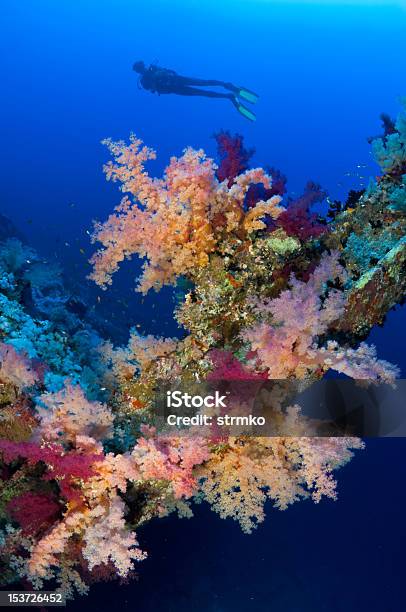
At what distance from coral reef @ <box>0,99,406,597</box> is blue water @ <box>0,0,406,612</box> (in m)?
1.70

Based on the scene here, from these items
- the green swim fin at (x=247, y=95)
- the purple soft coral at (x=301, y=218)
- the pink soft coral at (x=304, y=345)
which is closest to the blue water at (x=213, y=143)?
the purple soft coral at (x=301, y=218)

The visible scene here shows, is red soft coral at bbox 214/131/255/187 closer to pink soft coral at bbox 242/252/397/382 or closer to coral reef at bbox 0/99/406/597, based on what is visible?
coral reef at bbox 0/99/406/597

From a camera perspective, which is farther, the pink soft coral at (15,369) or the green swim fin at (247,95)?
the green swim fin at (247,95)

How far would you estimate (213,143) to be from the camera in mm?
70312

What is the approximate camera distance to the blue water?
697 centimetres

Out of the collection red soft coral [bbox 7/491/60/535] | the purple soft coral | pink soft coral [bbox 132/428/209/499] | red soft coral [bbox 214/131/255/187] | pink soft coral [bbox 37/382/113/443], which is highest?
red soft coral [bbox 214/131/255/187]

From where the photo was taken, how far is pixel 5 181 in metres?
29.3

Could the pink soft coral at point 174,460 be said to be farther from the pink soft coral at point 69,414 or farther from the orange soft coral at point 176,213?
the orange soft coral at point 176,213

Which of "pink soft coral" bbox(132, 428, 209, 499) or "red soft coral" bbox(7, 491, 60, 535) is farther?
"red soft coral" bbox(7, 491, 60, 535)

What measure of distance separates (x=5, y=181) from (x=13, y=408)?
99.2ft

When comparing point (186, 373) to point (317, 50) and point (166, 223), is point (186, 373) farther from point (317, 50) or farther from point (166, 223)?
point (317, 50)

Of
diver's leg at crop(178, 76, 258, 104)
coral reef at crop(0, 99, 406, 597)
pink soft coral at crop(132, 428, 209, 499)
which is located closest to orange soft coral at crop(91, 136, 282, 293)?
coral reef at crop(0, 99, 406, 597)

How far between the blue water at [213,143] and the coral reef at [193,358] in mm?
1701

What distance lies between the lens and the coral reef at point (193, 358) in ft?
10.9
